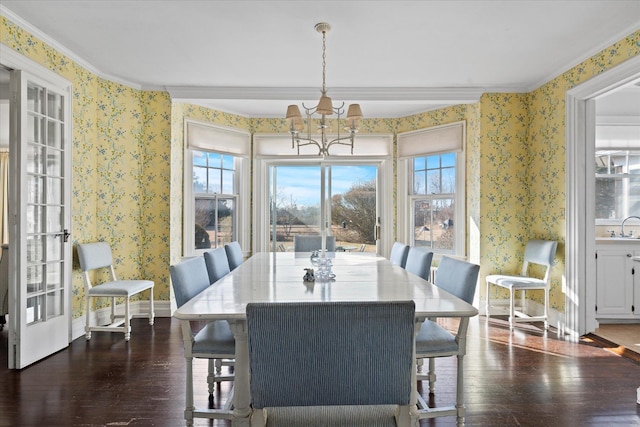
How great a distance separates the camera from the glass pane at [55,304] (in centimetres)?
334

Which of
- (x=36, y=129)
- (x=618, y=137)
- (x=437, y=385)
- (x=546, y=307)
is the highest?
(x=618, y=137)

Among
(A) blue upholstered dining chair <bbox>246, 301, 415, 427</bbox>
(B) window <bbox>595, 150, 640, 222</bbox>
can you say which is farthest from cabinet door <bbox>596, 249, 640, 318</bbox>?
(A) blue upholstered dining chair <bbox>246, 301, 415, 427</bbox>

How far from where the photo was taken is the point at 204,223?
5098mm

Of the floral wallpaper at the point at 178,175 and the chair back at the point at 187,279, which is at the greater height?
the floral wallpaper at the point at 178,175

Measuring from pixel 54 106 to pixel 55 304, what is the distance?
67.1 inches

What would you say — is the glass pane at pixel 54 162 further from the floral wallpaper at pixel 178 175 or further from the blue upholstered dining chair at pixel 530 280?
the blue upholstered dining chair at pixel 530 280

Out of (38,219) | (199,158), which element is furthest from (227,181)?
(38,219)

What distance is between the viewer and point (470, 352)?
3311 millimetres

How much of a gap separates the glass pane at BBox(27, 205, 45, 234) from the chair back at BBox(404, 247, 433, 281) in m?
2.96

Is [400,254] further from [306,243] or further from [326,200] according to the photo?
[326,200]

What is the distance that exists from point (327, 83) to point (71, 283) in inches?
127

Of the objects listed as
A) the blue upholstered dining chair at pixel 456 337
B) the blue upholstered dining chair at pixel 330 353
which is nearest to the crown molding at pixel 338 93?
the blue upholstered dining chair at pixel 456 337

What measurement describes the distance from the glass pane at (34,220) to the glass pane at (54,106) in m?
0.82

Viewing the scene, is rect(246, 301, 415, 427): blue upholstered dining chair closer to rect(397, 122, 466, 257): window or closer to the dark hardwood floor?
the dark hardwood floor
